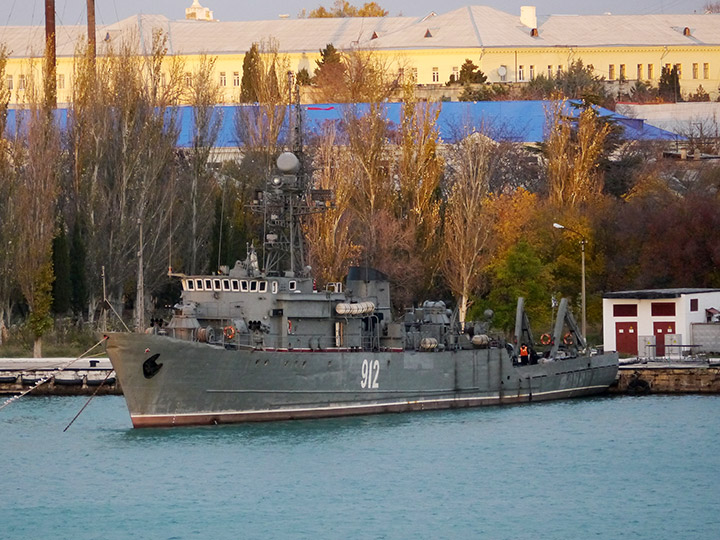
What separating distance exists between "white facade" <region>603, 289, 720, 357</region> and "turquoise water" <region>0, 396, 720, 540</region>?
24.6 ft

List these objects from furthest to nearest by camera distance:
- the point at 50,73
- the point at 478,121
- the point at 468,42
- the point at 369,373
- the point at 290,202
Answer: the point at 468,42 → the point at 478,121 → the point at 50,73 → the point at 290,202 → the point at 369,373

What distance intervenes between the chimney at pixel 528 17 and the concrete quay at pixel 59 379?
6887cm

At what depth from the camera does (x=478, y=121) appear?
7381cm

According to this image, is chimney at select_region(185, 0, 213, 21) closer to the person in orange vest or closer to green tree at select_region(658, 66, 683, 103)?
green tree at select_region(658, 66, 683, 103)

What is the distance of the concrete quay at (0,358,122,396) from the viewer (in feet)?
137

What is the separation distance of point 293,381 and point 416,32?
73.5m

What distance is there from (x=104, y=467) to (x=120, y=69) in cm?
2650

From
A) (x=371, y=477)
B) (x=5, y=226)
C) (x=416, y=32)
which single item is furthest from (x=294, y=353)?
(x=416, y=32)

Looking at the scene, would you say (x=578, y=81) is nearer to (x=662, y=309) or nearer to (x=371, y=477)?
(x=662, y=309)

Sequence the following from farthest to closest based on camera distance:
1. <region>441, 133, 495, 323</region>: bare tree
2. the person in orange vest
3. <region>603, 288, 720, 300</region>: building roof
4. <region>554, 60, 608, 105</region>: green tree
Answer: <region>554, 60, 608, 105</region>: green tree
<region>441, 133, 495, 323</region>: bare tree
<region>603, 288, 720, 300</region>: building roof
the person in orange vest

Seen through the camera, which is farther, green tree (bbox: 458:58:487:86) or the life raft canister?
green tree (bbox: 458:58:487:86)

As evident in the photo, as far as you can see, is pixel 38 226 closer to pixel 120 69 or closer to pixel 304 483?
pixel 120 69

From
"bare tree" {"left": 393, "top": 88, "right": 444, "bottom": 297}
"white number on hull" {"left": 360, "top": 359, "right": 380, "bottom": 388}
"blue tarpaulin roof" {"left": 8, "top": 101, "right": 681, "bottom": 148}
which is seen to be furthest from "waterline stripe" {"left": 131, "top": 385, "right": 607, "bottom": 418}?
"blue tarpaulin roof" {"left": 8, "top": 101, "right": 681, "bottom": 148}

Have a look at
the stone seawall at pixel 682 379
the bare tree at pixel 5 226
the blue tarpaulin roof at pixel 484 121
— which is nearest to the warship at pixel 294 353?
the stone seawall at pixel 682 379
